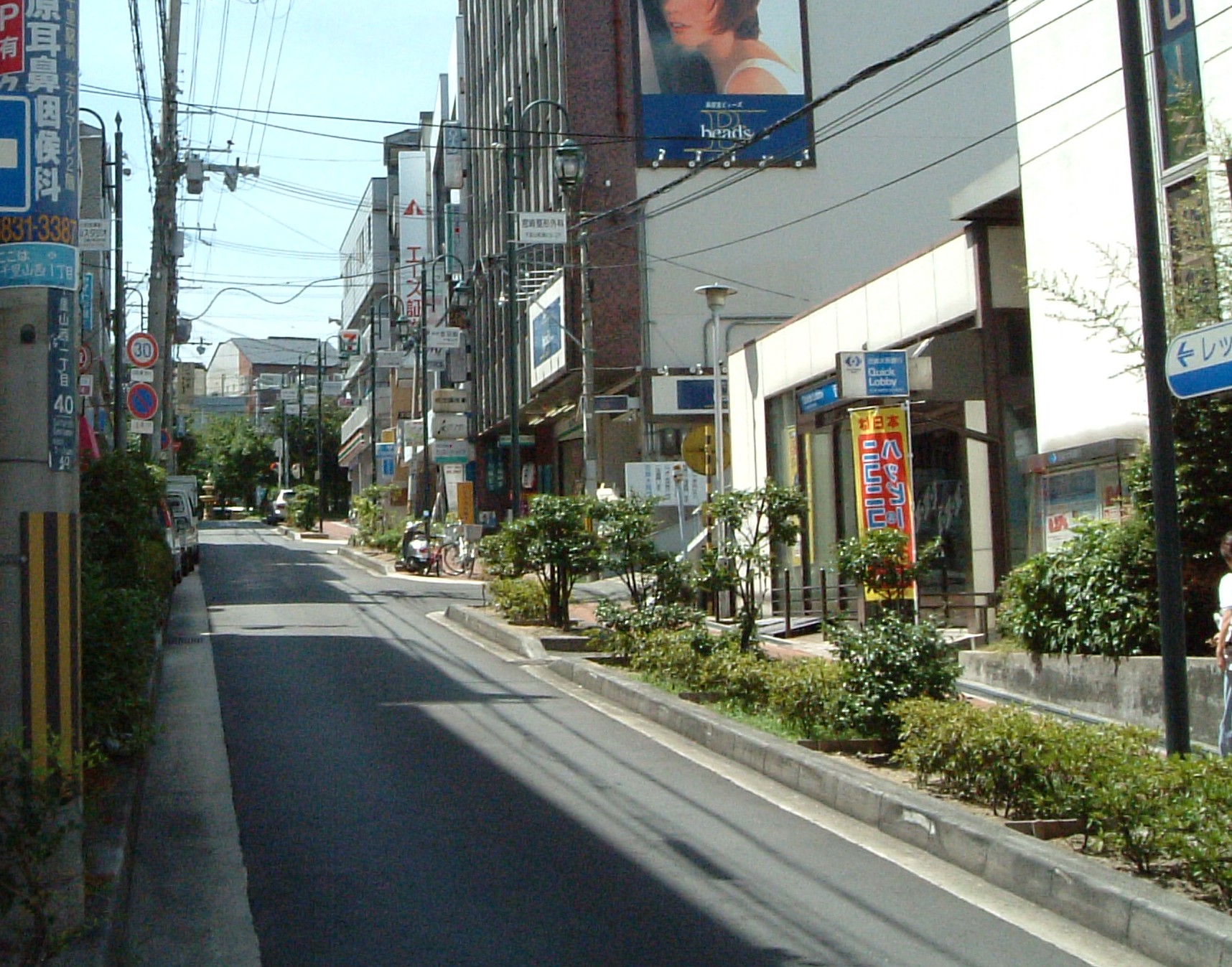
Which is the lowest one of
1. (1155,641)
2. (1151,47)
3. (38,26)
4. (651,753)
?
(651,753)

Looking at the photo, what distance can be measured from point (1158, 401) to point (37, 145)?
578 centimetres

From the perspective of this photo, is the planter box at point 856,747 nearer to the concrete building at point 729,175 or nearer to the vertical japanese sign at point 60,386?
the vertical japanese sign at point 60,386

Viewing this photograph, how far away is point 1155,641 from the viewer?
11609 millimetres

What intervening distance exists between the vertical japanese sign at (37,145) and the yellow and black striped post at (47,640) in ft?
3.35

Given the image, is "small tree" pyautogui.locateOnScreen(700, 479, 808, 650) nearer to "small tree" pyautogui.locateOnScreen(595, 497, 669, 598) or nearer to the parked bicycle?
"small tree" pyautogui.locateOnScreen(595, 497, 669, 598)

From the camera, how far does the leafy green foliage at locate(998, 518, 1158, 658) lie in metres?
11.7

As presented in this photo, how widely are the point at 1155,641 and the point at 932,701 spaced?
3578 millimetres

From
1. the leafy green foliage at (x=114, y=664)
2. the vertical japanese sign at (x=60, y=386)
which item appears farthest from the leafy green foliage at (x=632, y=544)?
the vertical japanese sign at (x=60, y=386)

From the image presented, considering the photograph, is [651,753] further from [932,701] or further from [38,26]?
[38,26]

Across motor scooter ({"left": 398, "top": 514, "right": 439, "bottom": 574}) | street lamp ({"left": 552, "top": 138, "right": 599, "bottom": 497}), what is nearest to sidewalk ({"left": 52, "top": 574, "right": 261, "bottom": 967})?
street lamp ({"left": 552, "top": 138, "right": 599, "bottom": 497})

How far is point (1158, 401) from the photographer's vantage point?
301 inches

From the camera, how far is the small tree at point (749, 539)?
12.8m

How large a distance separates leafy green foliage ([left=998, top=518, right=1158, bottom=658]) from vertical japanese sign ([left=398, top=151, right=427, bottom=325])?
49028mm

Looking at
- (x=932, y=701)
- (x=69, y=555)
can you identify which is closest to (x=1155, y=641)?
(x=932, y=701)
